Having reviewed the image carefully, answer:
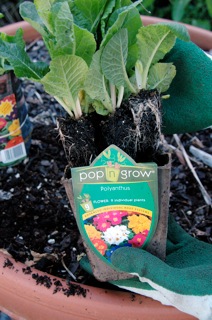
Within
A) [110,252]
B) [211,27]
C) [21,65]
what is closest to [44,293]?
[110,252]

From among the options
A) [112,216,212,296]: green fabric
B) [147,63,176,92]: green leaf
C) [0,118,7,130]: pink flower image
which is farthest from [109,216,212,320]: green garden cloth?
[0,118,7,130]: pink flower image

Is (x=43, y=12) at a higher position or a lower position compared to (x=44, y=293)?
higher

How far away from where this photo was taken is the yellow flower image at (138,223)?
75cm

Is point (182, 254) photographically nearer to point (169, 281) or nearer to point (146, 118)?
point (169, 281)

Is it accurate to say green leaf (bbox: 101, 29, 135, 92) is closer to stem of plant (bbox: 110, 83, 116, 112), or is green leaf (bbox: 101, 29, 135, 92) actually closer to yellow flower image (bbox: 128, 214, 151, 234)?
stem of plant (bbox: 110, 83, 116, 112)

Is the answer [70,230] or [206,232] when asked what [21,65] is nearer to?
[70,230]

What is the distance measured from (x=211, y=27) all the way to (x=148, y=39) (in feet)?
4.13

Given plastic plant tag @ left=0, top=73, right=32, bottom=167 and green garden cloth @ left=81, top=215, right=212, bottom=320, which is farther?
plastic plant tag @ left=0, top=73, right=32, bottom=167

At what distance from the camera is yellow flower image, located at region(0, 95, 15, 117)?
1013 mm

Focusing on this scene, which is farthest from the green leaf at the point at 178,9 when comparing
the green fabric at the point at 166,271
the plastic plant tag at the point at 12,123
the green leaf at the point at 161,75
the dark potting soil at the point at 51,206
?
the green fabric at the point at 166,271

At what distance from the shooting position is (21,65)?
728 millimetres

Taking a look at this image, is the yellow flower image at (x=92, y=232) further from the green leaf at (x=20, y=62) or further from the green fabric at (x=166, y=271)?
the green leaf at (x=20, y=62)

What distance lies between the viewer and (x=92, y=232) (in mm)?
762

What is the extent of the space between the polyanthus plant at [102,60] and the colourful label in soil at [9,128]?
0.77 feet
